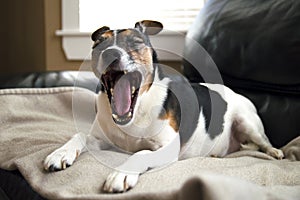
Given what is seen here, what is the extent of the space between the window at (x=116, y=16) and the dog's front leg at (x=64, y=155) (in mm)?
1060

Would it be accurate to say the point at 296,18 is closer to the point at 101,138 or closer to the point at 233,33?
the point at 233,33

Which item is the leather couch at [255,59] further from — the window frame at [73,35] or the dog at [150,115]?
the window frame at [73,35]

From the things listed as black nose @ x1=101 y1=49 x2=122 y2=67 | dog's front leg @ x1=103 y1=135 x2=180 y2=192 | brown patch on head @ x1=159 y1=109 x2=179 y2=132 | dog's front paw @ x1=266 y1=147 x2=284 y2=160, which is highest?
black nose @ x1=101 y1=49 x2=122 y2=67

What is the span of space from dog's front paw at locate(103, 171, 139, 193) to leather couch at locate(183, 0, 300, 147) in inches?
26.9

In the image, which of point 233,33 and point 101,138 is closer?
point 101,138

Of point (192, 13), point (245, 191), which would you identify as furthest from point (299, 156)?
point (192, 13)

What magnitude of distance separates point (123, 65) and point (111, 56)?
0.03 m

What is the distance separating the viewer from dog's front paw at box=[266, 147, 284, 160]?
1314 millimetres

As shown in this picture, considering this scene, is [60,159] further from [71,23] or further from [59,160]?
[71,23]

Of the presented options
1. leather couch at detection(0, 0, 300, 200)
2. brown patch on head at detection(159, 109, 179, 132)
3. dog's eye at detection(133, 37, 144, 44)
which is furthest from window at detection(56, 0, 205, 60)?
dog's eye at detection(133, 37, 144, 44)

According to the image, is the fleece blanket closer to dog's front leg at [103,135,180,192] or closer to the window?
dog's front leg at [103,135,180,192]

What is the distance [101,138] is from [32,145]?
197mm

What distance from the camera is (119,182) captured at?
90 cm

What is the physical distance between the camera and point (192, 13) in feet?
7.33
